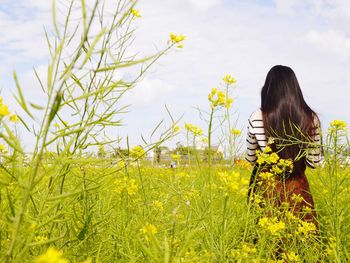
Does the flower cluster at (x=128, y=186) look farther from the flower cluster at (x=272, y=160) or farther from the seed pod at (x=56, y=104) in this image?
the seed pod at (x=56, y=104)

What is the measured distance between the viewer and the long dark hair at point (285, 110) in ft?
10.4

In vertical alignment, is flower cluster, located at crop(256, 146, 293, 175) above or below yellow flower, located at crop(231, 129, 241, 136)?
below

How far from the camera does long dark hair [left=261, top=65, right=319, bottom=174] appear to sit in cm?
318

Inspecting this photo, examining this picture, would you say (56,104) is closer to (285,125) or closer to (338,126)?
(338,126)

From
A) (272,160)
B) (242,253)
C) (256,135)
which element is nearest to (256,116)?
(256,135)

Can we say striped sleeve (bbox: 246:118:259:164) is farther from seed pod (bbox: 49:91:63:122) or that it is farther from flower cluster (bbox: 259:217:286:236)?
seed pod (bbox: 49:91:63:122)

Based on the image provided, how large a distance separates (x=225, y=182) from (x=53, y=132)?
2.30 feet

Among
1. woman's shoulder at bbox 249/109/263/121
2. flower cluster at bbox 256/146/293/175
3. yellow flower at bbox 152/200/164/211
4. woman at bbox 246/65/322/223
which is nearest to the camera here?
yellow flower at bbox 152/200/164/211

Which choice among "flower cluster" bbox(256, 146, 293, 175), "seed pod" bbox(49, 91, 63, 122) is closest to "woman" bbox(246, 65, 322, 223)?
"flower cluster" bbox(256, 146, 293, 175)

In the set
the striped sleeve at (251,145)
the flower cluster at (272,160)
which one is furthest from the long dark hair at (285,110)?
the flower cluster at (272,160)

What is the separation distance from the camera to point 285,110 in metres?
3.24

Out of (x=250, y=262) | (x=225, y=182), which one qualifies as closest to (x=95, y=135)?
(x=225, y=182)

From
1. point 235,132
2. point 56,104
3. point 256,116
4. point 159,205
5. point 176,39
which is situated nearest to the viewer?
point 56,104

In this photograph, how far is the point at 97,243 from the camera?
1.69 m
